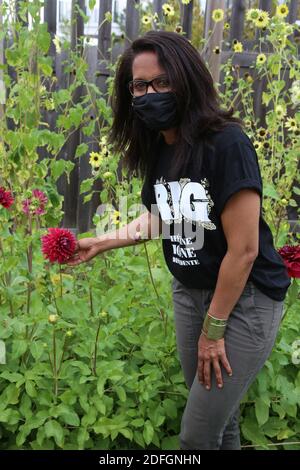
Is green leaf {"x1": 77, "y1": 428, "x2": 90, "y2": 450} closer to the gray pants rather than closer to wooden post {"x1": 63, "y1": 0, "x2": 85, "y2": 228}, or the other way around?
the gray pants

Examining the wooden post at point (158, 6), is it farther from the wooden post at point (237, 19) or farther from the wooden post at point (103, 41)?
the wooden post at point (237, 19)

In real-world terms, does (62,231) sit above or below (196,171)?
below

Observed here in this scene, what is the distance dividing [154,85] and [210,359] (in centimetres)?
77

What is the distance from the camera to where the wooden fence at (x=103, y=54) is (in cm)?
296

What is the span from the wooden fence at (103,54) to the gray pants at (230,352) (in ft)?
5.35

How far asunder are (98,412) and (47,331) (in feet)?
1.10

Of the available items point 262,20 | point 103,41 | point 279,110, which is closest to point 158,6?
point 103,41

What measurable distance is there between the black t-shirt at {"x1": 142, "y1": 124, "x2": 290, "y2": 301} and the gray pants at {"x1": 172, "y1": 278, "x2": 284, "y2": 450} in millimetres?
48

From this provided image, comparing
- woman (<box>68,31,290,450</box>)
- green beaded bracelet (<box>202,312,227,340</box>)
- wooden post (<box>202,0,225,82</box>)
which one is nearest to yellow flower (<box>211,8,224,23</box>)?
wooden post (<box>202,0,225,82</box>)

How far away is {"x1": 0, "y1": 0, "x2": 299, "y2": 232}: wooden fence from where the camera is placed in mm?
2959

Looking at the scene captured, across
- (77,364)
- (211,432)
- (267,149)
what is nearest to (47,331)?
(77,364)

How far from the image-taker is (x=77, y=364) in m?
1.80

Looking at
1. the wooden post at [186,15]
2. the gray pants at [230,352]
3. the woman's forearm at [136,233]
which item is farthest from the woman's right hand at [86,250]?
the wooden post at [186,15]

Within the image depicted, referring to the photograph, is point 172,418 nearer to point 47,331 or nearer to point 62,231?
point 47,331
